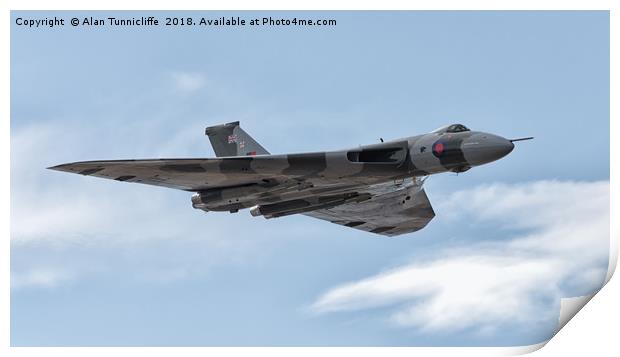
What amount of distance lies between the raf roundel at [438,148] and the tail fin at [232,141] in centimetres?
1005

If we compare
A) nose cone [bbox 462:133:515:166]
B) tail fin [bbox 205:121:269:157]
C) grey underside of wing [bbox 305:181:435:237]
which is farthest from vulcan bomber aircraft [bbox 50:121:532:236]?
tail fin [bbox 205:121:269:157]

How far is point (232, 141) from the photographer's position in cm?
4100

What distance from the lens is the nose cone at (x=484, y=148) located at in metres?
31.5

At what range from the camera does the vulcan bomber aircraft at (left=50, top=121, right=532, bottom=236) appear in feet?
107

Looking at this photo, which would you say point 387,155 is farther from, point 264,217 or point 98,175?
point 98,175

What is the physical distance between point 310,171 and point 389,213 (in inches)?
346

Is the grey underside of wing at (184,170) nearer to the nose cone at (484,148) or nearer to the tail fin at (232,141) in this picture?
the tail fin at (232,141)

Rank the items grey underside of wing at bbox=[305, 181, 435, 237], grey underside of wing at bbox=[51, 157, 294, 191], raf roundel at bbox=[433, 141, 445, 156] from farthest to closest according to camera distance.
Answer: grey underside of wing at bbox=[305, 181, 435, 237] → grey underside of wing at bbox=[51, 157, 294, 191] → raf roundel at bbox=[433, 141, 445, 156]

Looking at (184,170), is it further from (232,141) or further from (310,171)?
(232,141)

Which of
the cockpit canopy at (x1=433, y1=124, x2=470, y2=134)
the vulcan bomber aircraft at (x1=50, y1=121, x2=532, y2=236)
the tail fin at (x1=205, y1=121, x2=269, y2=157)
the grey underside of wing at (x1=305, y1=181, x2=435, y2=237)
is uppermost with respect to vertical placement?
the tail fin at (x1=205, y1=121, x2=269, y2=157)

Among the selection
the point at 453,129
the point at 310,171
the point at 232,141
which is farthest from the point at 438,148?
the point at 232,141

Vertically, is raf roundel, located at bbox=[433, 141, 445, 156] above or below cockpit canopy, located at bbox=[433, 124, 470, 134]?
below

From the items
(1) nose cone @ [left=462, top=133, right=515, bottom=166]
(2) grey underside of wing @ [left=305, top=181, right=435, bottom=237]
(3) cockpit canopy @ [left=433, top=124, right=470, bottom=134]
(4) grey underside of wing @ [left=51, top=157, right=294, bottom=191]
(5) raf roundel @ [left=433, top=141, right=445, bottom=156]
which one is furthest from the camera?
(2) grey underside of wing @ [left=305, top=181, right=435, bottom=237]

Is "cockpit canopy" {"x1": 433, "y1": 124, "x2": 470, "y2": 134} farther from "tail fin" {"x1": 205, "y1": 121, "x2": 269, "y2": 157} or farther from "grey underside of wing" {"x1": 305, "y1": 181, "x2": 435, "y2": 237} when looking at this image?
"tail fin" {"x1": 205, "y1": 121, "x2": 269, "y2": 157}
